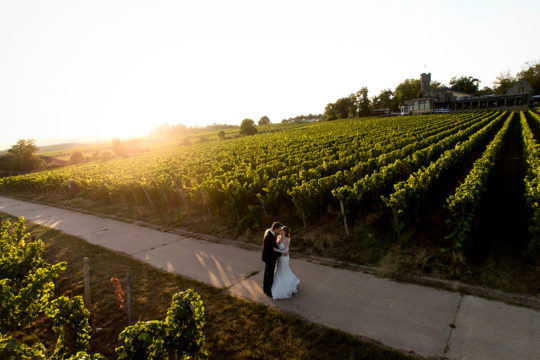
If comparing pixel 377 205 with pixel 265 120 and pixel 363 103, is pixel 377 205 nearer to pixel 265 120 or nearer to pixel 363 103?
pixel 363 103

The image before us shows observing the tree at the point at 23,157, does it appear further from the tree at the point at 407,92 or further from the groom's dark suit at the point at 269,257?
the tree at the point at 407,92

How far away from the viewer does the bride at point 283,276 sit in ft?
20.6

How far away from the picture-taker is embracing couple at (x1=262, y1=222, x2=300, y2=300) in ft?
20.5

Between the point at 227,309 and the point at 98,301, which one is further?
the point at 98,301

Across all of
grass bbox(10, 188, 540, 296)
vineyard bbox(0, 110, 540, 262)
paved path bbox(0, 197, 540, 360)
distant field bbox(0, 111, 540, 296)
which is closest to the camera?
paved path bbox(0, 197, 540, 360)

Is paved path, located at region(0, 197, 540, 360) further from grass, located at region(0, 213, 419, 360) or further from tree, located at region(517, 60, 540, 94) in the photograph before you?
tree, located at region(517, 60, 540, 94)

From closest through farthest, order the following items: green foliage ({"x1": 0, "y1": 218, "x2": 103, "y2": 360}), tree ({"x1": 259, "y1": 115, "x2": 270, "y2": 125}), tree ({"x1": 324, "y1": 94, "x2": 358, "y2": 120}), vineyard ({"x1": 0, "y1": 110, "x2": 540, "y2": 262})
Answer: green foliage ({"x1": 0, "y1": 218, "x2": 103, "y2": 360}), vineyard ({"x1": 0, "y1": 110, "x2": 540, "y2": 262}), tree ({"x1": 324, "y1": 94, "x2": 358, "y2": 120}), tree ({"x1": 259, "y1": 115, "x2": 270, "y2": 125})

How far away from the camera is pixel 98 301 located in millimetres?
7086

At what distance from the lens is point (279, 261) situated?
6395 mm

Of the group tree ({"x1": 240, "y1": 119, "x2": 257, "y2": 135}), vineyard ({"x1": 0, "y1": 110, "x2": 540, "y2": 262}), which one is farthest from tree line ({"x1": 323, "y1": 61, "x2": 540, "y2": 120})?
vineyard ({"x1": 0, "y1": 110, "x2": 540, "y2": 262})

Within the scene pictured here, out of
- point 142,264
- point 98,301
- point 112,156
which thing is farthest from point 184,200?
point 112,156

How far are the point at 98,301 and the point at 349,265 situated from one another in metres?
6.31

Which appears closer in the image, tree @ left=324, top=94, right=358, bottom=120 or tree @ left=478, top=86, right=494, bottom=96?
tree @ left=324, top=94, right=358, bottom=120

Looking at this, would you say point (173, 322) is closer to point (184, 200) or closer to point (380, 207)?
point (380, 207)
